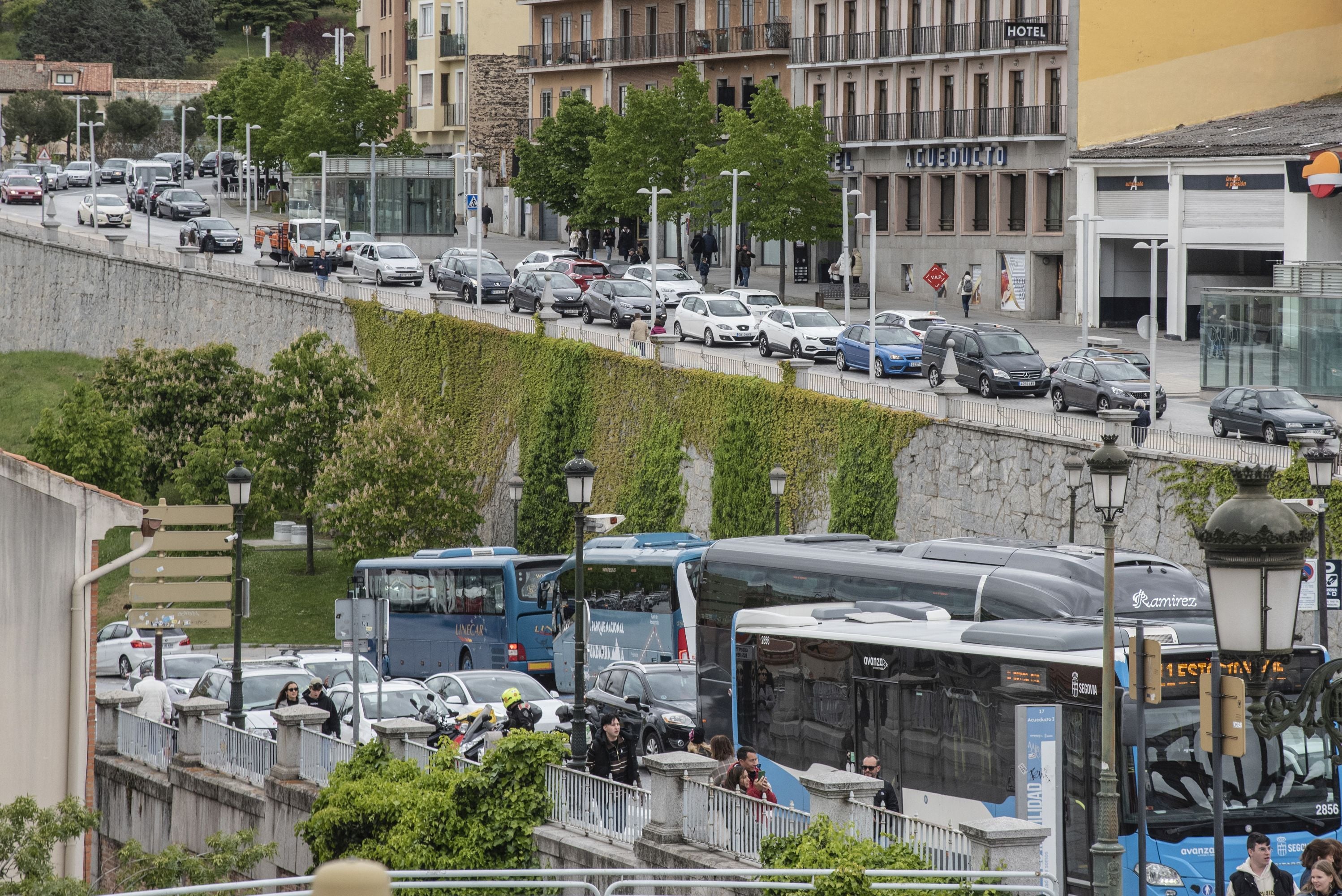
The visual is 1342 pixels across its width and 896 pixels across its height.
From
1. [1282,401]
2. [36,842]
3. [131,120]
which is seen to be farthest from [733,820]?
[131,120]

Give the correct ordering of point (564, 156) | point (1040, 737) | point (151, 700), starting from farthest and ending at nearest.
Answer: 1. point (564, 156)
2. point (151, 700)
3. point (1040, 737)

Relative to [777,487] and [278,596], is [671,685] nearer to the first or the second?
[777,487]

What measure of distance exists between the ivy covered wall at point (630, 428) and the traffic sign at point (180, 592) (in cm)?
1893

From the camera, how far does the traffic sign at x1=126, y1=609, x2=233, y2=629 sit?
20000mm

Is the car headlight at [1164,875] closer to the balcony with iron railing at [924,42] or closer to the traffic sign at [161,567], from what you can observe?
the traffic sign at [161,567]

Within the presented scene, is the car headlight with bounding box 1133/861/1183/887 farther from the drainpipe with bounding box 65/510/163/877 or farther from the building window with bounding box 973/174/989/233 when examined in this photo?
the building window with bounding box 973/174/989/233

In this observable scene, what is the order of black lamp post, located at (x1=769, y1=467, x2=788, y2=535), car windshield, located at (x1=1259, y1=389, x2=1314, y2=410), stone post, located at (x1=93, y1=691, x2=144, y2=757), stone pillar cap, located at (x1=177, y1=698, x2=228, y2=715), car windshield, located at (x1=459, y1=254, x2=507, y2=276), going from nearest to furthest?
stone pillar cap, located at (x1=177, y1=698, x2=228, y2=715), stone post, located at (x1=93, y1=691, x2=144, y2=757), car windshield, located at (x1=1259, y1=389, x2=1314, y2=410), black lamp post, located at (x1=769, y1=467, x2=788, y2=535), car windshield, located at (x1=459, y1=254, x2=507, y2=276)

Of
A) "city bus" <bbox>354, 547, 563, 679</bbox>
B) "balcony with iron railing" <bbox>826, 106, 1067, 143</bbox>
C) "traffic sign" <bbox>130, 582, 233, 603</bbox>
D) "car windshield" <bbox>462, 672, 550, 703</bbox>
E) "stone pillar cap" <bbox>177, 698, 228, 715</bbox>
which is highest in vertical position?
"balcony with iron railing" <bbox>826, 106, 1067, 143</bbox>

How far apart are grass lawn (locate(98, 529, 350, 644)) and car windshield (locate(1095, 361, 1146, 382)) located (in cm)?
1962

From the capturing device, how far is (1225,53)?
62.4 meters

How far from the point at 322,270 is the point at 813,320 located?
22.3 meters

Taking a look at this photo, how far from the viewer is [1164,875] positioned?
15484 millimetres

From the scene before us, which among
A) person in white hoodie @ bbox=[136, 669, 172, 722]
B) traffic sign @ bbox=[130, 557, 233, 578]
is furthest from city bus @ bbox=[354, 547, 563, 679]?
traffic sign @ bbox=[130, 557, 233, 578]

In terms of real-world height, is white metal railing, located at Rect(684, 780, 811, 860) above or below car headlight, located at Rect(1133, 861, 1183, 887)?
above
